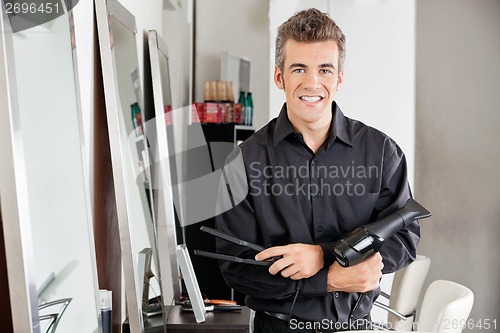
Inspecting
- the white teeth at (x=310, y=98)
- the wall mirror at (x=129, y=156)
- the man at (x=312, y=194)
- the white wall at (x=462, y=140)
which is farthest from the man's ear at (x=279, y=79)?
the white wall at (x=462, y=140)

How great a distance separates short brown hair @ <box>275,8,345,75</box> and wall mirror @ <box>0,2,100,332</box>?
1.94ft

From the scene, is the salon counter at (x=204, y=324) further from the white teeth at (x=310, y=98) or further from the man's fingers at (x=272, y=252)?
the white teeth at (x=310, y=98)

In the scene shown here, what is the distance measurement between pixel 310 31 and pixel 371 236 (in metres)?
0.58

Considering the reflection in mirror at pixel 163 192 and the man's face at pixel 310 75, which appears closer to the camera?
the man's face at pixel 310 75

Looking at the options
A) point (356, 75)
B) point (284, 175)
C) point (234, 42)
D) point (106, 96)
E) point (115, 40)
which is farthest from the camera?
point (234, 42)

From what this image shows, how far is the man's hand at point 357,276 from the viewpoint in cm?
193

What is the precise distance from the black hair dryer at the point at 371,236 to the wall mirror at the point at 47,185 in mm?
703

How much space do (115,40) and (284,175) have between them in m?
1.10

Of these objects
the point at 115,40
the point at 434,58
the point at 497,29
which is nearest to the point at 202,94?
the point at 434,58

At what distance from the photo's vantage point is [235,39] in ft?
19.0

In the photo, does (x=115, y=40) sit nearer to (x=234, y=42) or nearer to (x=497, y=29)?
(x=234, y=42)

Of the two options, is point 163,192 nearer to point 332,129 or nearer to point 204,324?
point 204,324

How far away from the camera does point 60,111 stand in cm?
195

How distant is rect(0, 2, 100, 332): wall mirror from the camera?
1.49 metres
